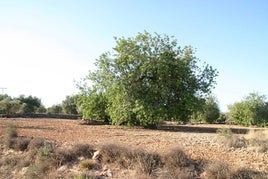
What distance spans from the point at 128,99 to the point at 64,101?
158 feet

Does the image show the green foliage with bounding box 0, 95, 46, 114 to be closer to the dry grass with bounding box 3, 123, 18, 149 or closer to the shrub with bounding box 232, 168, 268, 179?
the dry grass with bounding box 3, 123, 18, 149

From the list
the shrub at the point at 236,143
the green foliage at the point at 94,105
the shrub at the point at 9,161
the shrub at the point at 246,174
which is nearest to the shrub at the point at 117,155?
the shrub at the point at 246,174

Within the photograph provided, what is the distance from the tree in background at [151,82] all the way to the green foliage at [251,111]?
76.0ft

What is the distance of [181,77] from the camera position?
2388 cm

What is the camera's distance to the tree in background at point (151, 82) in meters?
23.1

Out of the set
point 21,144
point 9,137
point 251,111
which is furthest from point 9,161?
point 251,111

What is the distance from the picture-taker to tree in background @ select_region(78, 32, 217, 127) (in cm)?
2309

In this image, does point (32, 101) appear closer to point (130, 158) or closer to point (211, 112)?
point (211, 112)

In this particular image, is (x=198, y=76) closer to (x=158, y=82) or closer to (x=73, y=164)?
(x=158, y=82)

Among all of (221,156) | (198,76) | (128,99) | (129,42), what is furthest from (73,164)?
(198,76)

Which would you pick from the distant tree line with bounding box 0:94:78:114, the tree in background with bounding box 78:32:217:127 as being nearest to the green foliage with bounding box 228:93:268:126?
the tree in background with bounding box 78:32:217:127

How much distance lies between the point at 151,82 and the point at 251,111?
2674cm

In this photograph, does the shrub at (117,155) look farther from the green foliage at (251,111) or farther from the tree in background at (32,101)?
the tree in background at (32,101)

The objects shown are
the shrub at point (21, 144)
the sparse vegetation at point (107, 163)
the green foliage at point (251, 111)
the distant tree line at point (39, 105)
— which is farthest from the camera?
the distant tree line at point (39, 105)
